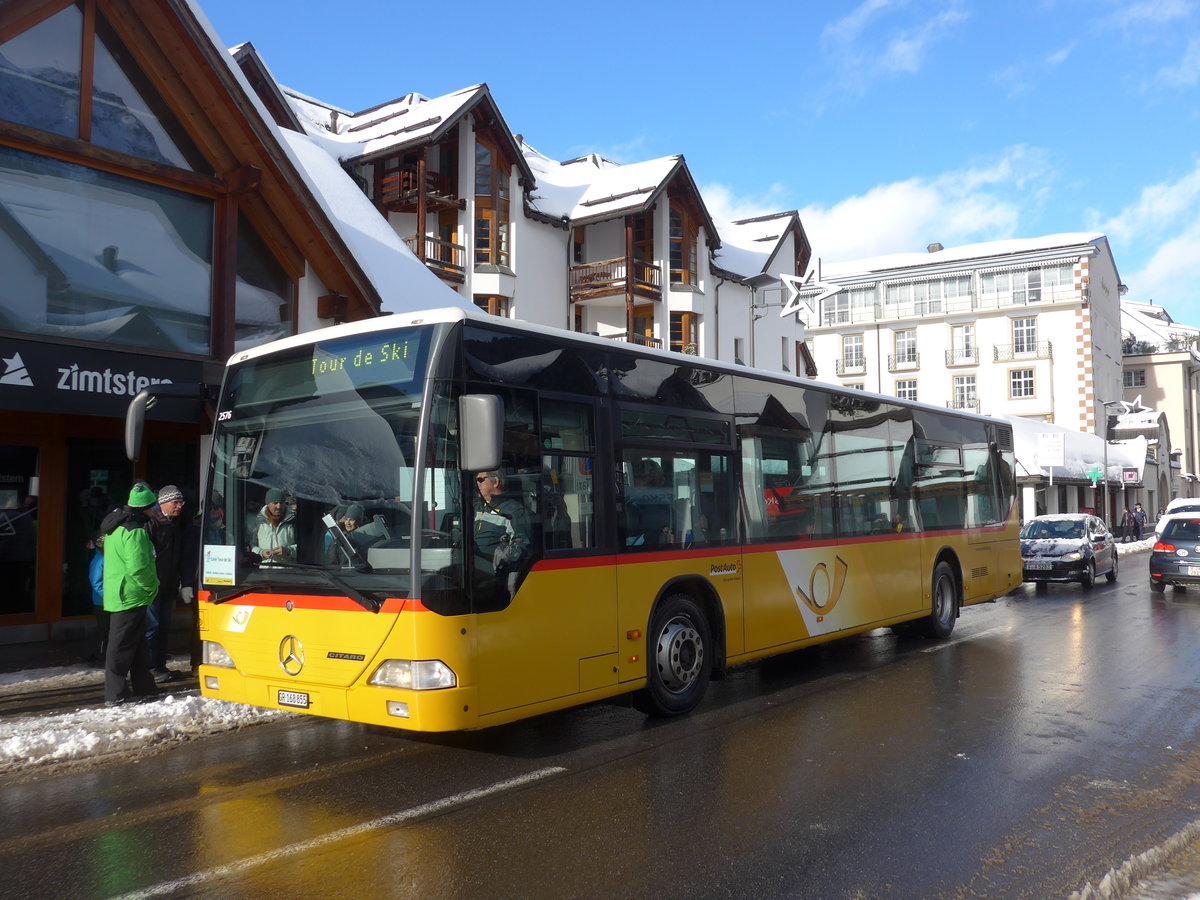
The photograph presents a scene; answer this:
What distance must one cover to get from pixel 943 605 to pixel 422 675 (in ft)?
30.0

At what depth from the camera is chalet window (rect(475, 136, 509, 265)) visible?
1091 inches

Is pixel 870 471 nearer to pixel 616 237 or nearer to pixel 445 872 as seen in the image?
pixel 445 872

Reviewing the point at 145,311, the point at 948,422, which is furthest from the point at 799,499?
the point at 145,311

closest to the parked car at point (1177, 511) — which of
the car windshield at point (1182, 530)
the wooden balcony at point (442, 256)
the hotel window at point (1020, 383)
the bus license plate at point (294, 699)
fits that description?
the car windshield at point (1182, 530)

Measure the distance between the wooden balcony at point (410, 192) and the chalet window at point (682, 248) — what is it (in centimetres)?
893

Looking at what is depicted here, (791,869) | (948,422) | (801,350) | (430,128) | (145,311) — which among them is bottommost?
(791,869)

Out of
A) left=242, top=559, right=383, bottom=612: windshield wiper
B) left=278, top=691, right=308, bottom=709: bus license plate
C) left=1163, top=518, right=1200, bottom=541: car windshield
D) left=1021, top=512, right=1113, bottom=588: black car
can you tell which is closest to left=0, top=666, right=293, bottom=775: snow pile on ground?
left=278, top=691, right=308, bottom=709: bus license plate

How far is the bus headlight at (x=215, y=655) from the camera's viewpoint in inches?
270

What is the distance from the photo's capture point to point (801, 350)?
137 ft

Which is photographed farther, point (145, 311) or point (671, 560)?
point (145, 311)

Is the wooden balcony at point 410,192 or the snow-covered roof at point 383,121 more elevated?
the snow-covered roof at point 383,121

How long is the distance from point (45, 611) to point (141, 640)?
485 cm

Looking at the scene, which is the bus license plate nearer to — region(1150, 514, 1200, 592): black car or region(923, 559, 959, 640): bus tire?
region(923, 559, 959, 640): bus tire

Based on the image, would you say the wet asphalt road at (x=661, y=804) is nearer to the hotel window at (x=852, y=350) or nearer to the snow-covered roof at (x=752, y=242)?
the snow-covered roof at (x=752, y=242)
